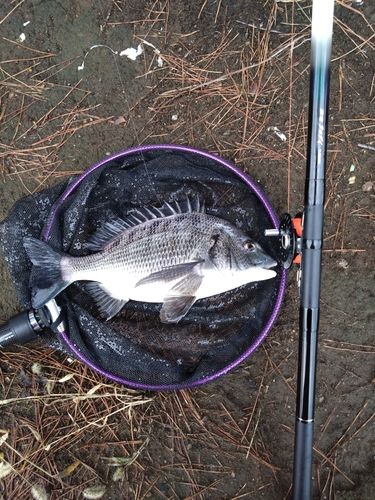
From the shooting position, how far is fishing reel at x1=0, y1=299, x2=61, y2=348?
3.06 metres

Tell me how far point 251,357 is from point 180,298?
33.0 inches

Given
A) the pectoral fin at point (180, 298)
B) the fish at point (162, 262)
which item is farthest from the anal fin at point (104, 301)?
the pectoral fin at point (180, 298)

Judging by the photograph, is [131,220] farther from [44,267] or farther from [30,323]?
[30,323]

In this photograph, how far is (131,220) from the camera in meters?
3.24

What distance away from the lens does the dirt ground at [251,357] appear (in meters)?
3.35

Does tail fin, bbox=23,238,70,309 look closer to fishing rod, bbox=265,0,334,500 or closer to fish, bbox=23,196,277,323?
fish, bbox=23,196,277,323

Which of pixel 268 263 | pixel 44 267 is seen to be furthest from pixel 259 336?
pixel 44 267

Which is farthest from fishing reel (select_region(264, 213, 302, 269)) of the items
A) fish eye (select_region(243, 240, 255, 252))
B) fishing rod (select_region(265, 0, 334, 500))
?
fish eye (select_region(243, 240, 255, 252))

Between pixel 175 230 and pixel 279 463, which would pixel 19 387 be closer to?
pixel 175 230

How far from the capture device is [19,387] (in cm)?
347

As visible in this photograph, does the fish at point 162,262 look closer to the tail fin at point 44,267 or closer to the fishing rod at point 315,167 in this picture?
the tail fin at point 44,267

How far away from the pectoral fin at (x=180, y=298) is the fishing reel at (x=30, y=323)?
78cm

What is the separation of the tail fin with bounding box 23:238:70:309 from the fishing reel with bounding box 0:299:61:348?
61mm

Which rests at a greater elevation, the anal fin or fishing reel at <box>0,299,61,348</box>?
the anal fin
